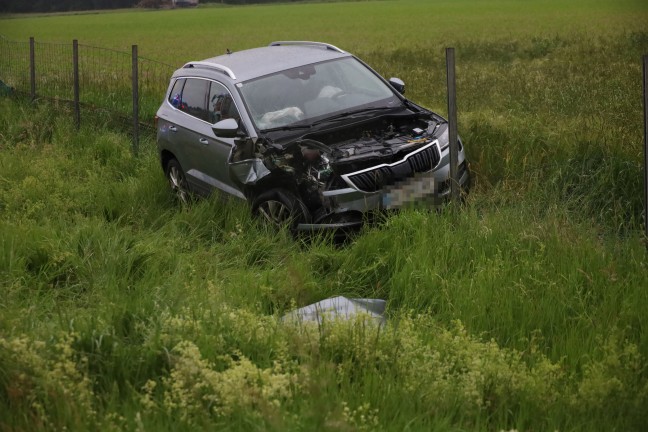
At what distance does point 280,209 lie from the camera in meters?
7.79

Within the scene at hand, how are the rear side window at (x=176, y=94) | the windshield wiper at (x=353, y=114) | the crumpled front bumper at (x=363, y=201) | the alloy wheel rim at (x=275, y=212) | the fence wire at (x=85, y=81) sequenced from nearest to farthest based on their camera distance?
1. the crumpled front bumper at (x=363, y=201)
2. the alloy wheel rim at (x=275, y=212)
3. the windshield wiper at (x=353, y=114)
4. the rear side window at (x=176, y=94)
5. the fence wire at (x=85, y=81)

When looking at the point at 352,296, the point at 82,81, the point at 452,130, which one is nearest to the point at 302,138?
the point at 452,130

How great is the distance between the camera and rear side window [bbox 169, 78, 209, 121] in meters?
9.40

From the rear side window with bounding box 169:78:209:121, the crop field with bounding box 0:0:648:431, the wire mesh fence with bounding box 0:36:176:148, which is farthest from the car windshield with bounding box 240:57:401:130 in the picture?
the wire mesh fence with bounding box 0:36:176:148

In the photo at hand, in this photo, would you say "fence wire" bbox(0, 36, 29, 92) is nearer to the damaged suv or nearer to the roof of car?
the damaged suv

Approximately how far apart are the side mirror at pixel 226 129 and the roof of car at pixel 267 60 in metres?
0.72

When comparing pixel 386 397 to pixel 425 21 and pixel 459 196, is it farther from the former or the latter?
pixel 425 21

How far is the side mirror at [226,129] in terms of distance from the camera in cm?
837

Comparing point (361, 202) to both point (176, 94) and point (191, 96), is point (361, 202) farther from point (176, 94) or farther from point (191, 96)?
point (176, 94)

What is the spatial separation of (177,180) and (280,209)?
8.23 feet

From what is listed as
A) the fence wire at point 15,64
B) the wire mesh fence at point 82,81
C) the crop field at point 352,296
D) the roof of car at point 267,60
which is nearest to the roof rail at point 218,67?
the roof of car at point 267,60

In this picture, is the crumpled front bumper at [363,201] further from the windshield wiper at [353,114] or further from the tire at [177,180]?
the tire at [177,180]

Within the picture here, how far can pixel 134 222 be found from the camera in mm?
8594

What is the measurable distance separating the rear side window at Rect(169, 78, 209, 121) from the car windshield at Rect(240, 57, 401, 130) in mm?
677
